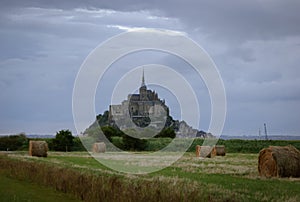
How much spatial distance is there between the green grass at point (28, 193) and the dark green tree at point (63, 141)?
42.4 metres

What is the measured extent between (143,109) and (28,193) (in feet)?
68.3

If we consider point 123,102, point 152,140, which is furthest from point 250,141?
point 123,102

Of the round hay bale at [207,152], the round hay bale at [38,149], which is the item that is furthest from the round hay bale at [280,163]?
the round hay bale at [38,149]

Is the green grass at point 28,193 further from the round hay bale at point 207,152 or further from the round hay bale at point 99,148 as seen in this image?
the round hay bale at point 99,148

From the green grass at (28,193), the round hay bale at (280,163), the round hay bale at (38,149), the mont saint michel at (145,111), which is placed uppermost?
the mont saint michel at (145,111)

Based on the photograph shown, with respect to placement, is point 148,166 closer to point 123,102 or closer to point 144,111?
point 123,102

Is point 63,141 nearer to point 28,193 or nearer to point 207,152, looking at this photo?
point 207,152

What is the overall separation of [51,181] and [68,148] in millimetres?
44218

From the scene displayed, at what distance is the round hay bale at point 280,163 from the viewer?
1998 centimetres

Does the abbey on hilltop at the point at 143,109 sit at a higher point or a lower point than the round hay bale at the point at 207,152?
higher

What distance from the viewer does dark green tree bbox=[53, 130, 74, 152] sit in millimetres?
58812

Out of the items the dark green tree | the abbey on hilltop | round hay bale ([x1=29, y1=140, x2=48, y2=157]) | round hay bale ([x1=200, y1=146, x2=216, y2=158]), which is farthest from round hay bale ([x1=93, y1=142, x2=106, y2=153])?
the dark green tree

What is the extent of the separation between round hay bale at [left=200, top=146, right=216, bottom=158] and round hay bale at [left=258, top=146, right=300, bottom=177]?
1603 cm

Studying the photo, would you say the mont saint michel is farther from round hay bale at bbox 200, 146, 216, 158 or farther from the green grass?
the green grass
